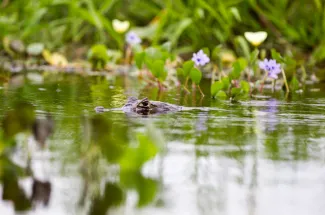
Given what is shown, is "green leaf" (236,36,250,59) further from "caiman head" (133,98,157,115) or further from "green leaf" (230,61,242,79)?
"caiman head" (133,98,157,115)

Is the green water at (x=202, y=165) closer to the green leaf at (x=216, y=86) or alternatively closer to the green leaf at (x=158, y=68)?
the green leaf at (x=216, y=86)

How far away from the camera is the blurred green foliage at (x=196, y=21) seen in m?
8.16

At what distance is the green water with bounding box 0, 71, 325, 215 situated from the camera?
2.13 m

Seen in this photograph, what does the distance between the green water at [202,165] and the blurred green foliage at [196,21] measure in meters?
3.66

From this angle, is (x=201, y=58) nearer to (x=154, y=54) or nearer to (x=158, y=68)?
(x=158, y=68)

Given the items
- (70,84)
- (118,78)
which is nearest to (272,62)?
(70,84)

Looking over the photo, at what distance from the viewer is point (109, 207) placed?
2080 mm

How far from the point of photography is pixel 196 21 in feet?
27.1

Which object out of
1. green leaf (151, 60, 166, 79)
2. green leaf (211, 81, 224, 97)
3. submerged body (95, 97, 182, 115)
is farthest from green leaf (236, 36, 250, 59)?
submerged body (95, 97, 182, 115)

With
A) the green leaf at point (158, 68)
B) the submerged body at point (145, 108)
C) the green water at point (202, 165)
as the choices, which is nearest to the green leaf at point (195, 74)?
the green leaf at point (158, 68)

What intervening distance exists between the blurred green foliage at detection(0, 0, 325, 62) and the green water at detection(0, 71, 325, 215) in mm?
3658

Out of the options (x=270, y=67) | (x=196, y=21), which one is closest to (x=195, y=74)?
(x=270, y=67)

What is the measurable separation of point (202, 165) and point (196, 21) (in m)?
5.70

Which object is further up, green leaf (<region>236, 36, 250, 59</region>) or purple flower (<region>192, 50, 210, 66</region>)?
green leaf (<region>236, 36, 250, 59</region>)
